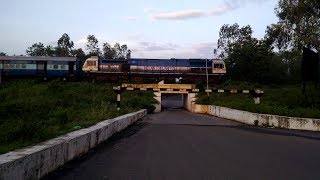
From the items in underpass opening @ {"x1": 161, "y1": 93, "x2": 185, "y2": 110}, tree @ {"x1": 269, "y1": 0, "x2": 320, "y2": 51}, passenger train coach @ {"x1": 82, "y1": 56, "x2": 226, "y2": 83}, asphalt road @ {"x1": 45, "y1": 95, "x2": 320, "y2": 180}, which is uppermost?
tree @ {"x1": 269, "y1": 0, "x2": 320, "y2": 51}

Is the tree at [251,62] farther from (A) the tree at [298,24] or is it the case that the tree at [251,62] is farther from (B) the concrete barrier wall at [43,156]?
(B) the concrete barrier wall at [43,156]

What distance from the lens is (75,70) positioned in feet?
186

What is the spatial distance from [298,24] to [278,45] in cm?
497

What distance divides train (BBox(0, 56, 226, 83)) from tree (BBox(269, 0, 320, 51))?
39.5ft

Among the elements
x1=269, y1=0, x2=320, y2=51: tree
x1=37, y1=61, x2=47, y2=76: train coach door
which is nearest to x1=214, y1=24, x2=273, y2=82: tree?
x1=269, y1=0, x2=320, y2=51: tree

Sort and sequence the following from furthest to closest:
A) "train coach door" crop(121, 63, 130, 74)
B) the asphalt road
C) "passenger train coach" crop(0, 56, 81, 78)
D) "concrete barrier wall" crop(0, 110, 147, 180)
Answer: "train coach door" crop(121, 63, 130, 74) < "passenger train coach" crop(0, 56, 81, 78) < the asphalt road < "concrete barrier wall" crop(0, 110, 147, 180)

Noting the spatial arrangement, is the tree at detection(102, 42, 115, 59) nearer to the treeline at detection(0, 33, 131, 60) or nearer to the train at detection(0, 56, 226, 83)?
the treeline at detection(0, 33, 131, 60)

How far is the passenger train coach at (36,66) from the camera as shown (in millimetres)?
54375

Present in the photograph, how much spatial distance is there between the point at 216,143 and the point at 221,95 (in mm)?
35007

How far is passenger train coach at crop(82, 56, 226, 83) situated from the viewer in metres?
54.8

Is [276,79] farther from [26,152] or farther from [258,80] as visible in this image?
[26,152]

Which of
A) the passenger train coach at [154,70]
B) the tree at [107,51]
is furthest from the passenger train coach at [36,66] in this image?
the tree at [107,51]

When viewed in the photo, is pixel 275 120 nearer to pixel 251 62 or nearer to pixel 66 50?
pixel 251 62

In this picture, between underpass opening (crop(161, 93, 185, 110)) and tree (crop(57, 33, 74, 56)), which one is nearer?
underpass opening (crop(161, 93, 185, 110))
